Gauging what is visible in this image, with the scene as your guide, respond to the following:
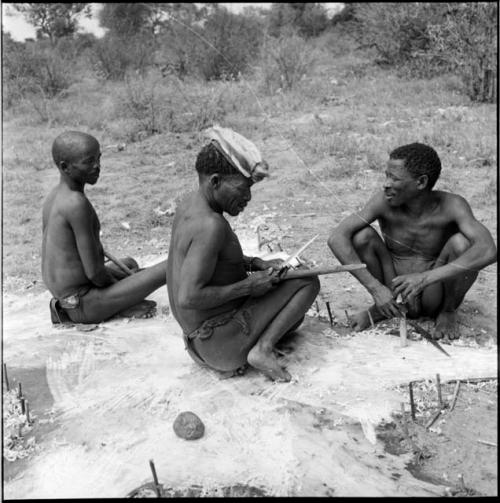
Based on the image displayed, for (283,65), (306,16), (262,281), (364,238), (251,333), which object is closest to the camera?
(262,281)

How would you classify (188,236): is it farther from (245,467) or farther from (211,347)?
(245,467)

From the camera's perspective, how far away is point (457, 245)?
130 inches

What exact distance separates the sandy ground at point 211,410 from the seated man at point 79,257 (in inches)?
4.6

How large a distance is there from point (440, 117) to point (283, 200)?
312 centimetres

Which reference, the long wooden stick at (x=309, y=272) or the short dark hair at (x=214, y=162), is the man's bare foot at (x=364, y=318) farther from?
the short dark hair at (x=214, y=162)

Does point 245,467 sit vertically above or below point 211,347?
below

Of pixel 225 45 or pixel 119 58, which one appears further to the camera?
pixel 119 58

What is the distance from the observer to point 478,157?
6285 millimetres

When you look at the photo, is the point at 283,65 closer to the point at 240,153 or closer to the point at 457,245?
the point at 457,245

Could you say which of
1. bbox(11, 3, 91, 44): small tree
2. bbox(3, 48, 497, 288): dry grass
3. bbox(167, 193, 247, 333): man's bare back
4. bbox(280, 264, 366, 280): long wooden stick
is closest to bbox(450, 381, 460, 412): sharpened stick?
bbox(280, 264, 366, 280): long wooden stick

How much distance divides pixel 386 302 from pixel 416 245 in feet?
1.48

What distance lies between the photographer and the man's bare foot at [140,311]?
3.79 meters

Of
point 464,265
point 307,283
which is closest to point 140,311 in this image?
point 307,283

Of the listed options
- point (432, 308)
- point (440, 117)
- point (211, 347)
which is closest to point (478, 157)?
point (440, 117)
